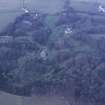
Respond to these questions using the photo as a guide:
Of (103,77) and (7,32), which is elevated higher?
(103,77)

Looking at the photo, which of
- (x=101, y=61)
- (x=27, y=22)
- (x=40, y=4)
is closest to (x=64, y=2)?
(x=40, y=4)

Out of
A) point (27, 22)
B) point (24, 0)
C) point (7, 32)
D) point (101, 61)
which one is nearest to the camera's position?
point (101, 61)

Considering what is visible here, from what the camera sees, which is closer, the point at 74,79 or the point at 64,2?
the point at 74,79

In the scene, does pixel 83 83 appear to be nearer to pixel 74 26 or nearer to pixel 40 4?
pixel 74 26

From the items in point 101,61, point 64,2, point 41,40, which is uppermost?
point 101,61

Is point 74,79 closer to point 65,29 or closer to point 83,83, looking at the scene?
point 83,83

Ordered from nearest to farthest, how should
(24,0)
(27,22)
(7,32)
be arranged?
(7,32) < (27,22) < (24,0)
